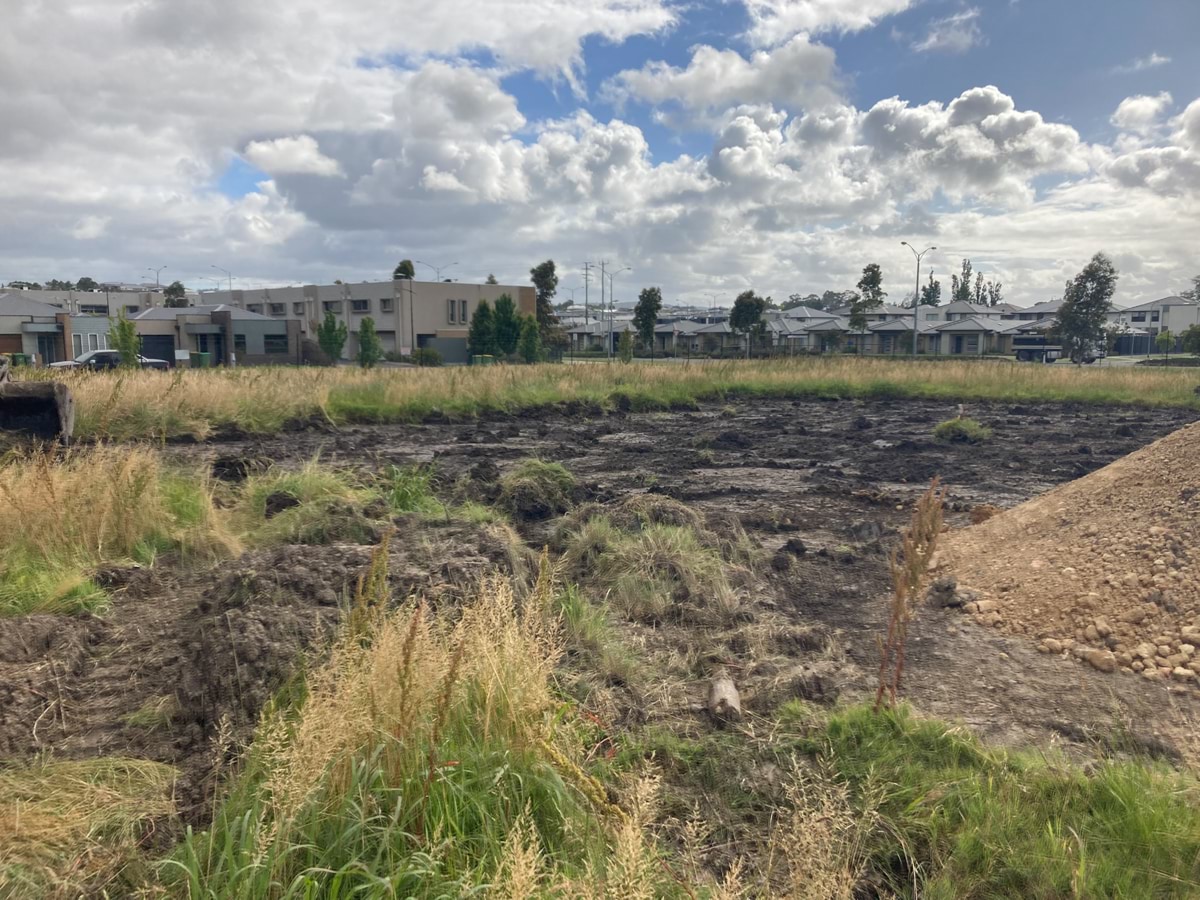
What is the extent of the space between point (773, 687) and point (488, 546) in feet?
7.81

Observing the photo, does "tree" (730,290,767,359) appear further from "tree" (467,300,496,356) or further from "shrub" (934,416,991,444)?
"shrub" (934,416,991,444)

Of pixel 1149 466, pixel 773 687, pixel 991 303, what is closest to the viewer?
pixel 773 687

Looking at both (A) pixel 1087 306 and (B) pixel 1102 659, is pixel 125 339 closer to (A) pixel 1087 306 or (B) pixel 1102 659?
(B) pixel 1102 659

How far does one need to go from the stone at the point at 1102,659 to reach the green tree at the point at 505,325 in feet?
167

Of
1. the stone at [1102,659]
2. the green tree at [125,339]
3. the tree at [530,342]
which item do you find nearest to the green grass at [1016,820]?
the stone at [1102,659]

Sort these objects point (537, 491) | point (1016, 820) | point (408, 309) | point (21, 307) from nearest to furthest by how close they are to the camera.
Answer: point (1016, 820) < point (537, 491) < point (21, 307) < point (408, 309)

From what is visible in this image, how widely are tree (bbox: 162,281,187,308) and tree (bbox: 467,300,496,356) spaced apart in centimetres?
4376

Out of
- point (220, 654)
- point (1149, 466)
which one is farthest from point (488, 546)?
point (1149, 466)

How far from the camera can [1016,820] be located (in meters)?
3.26

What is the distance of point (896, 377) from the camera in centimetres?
2947

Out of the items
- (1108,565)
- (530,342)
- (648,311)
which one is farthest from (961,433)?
(648,311)

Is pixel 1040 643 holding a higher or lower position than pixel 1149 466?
lower

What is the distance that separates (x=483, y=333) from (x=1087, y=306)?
4254 centimetres

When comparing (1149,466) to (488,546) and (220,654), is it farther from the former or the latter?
(220,654)
